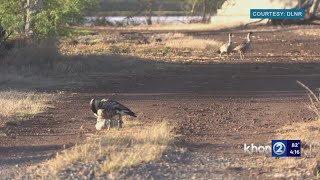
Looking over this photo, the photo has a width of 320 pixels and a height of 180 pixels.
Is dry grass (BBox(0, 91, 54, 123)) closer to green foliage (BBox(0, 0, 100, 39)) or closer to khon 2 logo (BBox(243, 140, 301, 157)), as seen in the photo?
khon 2 logo (BBox(243, 140, 301, 157))

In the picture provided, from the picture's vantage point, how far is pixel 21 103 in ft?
57.8

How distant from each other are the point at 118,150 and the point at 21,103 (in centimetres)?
706

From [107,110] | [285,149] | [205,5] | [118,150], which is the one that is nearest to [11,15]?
[107,110]

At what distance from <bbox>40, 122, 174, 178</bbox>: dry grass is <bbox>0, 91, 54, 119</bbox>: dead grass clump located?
3852mm

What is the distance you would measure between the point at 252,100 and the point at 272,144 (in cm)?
837

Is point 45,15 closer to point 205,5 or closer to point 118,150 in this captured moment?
point 118,150

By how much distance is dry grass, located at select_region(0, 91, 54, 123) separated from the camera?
1642cm

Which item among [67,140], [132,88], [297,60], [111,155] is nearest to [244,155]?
[111,155]

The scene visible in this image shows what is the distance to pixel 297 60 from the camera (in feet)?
115

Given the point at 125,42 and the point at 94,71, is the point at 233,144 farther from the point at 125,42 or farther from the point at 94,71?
the point at 125,42

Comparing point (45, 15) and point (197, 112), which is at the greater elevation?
point (45, 15)

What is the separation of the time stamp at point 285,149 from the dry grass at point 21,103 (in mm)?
6590

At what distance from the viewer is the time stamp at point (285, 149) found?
36.9 feet

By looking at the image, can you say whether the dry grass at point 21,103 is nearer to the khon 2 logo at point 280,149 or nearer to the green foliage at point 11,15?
the khon 2 logo at point 280,149
